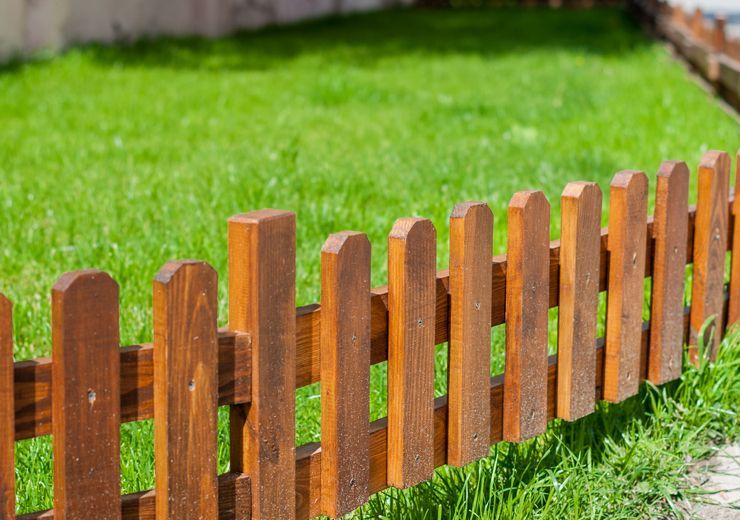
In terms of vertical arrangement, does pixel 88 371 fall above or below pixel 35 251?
above

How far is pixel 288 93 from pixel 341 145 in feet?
7.06

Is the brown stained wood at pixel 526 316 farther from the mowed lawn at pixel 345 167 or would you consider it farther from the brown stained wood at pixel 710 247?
the brown stained wood at pixel 710 247

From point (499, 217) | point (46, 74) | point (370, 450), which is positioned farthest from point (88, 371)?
point (46, 74)

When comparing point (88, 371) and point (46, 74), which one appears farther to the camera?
point (46, 74)

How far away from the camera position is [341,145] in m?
6.48

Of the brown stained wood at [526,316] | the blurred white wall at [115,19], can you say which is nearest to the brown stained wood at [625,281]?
the brown stained wood at [526,316]

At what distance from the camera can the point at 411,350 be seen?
2.19 metres

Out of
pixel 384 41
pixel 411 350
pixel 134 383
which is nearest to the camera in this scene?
pixel 134 383

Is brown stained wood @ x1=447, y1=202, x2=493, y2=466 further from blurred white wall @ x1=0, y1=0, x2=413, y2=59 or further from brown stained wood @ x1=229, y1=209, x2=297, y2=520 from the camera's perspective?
blurred white wall @ x1=0, y1=0, x2=413, y2=59

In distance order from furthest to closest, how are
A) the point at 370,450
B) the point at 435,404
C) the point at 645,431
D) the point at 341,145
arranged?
1. the point at 341,145
2. the point at 645,431
3. the point at 435,404
4. the point at 370,450

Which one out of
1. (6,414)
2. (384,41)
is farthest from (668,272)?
(384,41)

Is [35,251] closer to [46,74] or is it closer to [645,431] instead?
[645,431]

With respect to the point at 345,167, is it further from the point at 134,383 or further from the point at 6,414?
the point at 6,414

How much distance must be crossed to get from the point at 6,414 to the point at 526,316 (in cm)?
126
